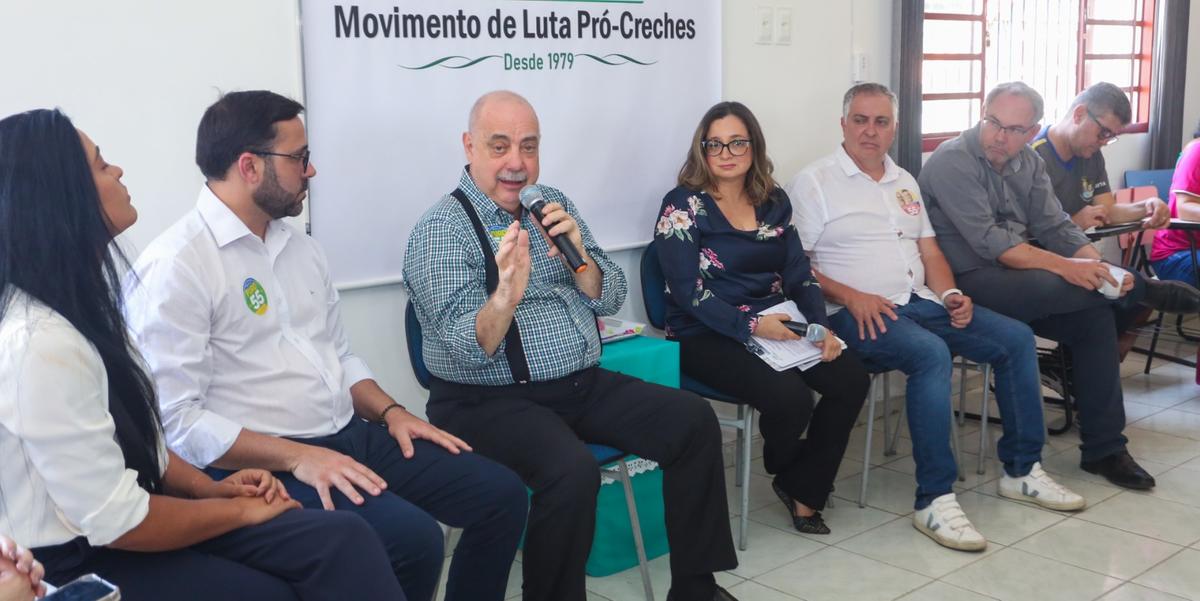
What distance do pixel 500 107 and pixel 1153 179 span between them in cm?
413

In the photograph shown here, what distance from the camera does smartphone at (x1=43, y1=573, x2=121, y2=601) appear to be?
1295mm

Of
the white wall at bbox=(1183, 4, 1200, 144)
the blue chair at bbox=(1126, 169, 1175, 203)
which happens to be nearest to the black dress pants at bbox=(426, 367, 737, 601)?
the blue chair at bbox=(1126, 169, 1175, 203)

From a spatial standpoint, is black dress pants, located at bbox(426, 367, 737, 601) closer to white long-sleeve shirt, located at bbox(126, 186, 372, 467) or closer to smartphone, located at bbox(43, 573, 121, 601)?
white long-sleeve shirt, located at bbox(126, 186, 372, 467)

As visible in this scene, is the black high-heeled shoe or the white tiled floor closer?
the white tiled floor

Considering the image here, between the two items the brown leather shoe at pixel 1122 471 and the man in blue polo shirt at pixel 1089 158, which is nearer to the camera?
the brown leather shoe at pixel 1122 471

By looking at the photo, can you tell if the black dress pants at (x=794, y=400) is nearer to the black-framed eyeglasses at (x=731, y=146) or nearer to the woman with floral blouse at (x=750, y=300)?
the woman with floral blouse at (x=750, y=300)

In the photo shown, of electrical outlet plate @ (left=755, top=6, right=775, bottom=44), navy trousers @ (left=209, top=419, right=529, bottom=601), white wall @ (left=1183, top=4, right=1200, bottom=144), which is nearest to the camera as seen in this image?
navy trousers @ (left=209, top=419, right=529, bottom=601)

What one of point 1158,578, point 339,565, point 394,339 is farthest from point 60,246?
point 1158,578

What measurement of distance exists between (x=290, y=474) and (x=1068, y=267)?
8.78 feet

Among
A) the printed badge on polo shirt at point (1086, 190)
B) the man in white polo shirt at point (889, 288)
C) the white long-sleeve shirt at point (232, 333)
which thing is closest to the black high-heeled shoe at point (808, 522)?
the man in white polo shirt at point (889, 288)

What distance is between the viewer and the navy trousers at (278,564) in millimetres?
1649

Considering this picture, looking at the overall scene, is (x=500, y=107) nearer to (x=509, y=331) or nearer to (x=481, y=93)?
(x=481, y=93)

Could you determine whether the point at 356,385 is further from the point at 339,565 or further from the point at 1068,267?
the point at 1068,267

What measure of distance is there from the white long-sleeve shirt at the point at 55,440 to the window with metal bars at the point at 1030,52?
3.82 m
